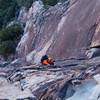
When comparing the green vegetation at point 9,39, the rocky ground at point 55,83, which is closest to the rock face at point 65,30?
the rocky ground at point 55,83

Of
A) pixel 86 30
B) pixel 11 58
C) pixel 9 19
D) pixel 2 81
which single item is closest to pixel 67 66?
pixel 2 81

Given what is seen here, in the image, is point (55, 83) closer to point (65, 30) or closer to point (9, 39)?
point (65, 30)

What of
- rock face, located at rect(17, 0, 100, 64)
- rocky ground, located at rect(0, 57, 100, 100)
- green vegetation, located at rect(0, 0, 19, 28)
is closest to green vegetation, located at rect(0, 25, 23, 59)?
rock face, located at rect(17, 0, 100, 64)

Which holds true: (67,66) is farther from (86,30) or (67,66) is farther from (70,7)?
(70,7)

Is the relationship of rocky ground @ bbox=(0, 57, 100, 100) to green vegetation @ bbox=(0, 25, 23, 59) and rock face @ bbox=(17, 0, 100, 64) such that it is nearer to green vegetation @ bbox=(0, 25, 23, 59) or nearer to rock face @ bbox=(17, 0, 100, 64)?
rock face @ bbox=(17, 0, 100, 64)

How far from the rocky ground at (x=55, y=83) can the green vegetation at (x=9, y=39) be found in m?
18.8

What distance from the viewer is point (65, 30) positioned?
2909cm

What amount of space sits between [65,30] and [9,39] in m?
15.4

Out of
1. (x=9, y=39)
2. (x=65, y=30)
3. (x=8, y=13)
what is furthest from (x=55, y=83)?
(x=8, y=13)

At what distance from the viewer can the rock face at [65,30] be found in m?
26.1

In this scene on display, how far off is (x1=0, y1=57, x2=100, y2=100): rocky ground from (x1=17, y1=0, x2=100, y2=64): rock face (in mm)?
3442

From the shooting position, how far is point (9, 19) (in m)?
52.8

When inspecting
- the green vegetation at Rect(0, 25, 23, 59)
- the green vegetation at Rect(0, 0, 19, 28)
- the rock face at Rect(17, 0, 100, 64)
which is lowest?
the green vegetation at Rect(0, 25, 23, 59)

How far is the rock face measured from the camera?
26078 mm
